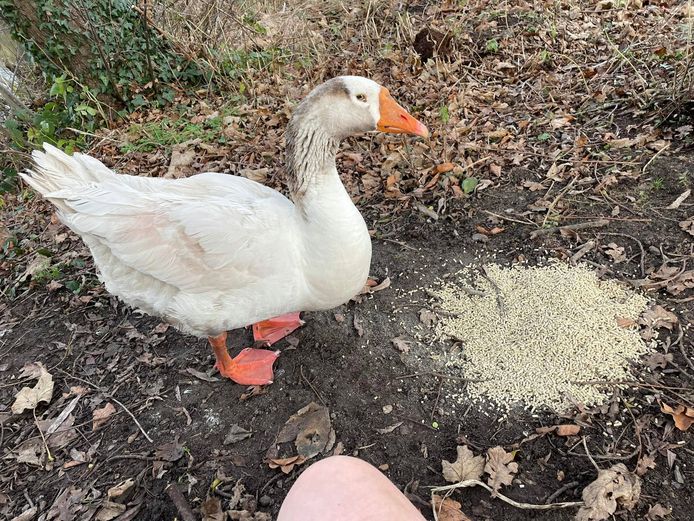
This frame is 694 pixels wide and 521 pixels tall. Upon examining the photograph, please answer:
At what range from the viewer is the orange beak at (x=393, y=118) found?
2.57 meters

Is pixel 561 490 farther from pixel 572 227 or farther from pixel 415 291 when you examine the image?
pixel 572 227

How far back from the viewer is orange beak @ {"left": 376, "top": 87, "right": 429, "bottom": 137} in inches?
101

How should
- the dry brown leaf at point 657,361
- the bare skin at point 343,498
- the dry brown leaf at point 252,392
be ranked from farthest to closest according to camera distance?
the dry brown leaf at point 252,392 → the dry brown leaf at point 657,361 → the bare skin at point 343,498

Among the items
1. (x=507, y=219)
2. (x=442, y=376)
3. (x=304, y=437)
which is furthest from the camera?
(x=507, y=219)

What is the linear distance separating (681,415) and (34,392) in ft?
13.3

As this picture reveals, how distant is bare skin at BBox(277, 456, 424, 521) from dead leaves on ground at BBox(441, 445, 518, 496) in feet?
3.75

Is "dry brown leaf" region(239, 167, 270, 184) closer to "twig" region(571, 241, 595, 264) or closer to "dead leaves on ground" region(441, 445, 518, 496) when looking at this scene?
"twig" region(571, 241, 595, 264)

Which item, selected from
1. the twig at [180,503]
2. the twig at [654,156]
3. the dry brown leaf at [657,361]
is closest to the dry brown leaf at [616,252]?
the dry brown leaf at [657,361]

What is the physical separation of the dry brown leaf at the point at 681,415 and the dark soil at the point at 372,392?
4 cm

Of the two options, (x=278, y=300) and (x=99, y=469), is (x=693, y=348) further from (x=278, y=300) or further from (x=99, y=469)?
(x=99, y=469)

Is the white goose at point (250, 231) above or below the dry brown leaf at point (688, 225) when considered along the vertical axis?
above

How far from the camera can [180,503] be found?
2.48 metres

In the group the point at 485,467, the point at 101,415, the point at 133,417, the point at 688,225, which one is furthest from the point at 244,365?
the point at 688,225

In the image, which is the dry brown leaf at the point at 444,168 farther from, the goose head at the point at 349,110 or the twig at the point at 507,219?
the goose head at the point at 349,110
